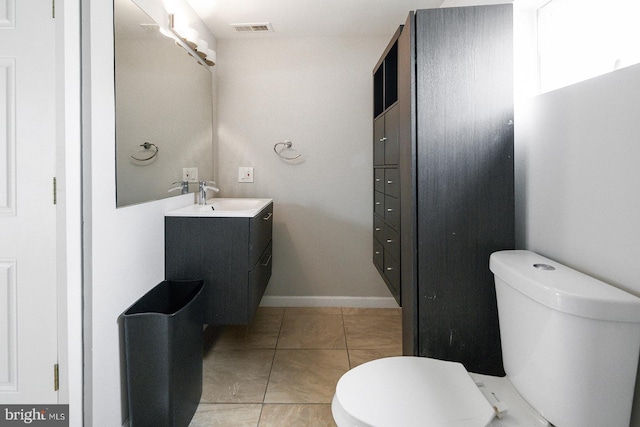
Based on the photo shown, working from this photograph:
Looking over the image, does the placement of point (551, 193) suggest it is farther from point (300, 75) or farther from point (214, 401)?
point (300, 75)

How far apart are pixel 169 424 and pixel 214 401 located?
15.5 inches

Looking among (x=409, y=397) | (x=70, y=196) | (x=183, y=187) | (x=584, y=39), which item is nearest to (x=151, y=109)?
(x=183, y=187)

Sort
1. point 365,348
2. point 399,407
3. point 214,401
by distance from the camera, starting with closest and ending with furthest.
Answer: point 399,407
point 214,401
point 365,348

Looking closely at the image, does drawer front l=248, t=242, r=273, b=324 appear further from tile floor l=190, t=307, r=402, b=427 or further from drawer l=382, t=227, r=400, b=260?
drawer l=382, t=227, r=400, b=260

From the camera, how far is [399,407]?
109cm

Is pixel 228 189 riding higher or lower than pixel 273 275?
higher

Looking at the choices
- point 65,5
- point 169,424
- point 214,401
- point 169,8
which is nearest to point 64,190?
point 65,5

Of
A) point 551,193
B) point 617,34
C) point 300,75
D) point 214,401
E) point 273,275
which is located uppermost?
point 300,75

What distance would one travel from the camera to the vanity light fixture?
7.31 feet

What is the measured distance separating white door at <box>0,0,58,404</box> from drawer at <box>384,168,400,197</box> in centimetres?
157

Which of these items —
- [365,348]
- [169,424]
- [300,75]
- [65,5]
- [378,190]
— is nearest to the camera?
[65,5]

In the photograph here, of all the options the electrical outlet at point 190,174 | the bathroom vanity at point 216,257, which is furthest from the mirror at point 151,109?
the bathroom vanity at point 216,257

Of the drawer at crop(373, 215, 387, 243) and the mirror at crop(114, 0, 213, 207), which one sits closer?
the mirror at crop(114, 0, 213, 207)

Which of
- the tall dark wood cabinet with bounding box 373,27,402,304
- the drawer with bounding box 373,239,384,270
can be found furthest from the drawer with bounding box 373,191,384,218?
the drawer with bounding box 373,239,384,270
